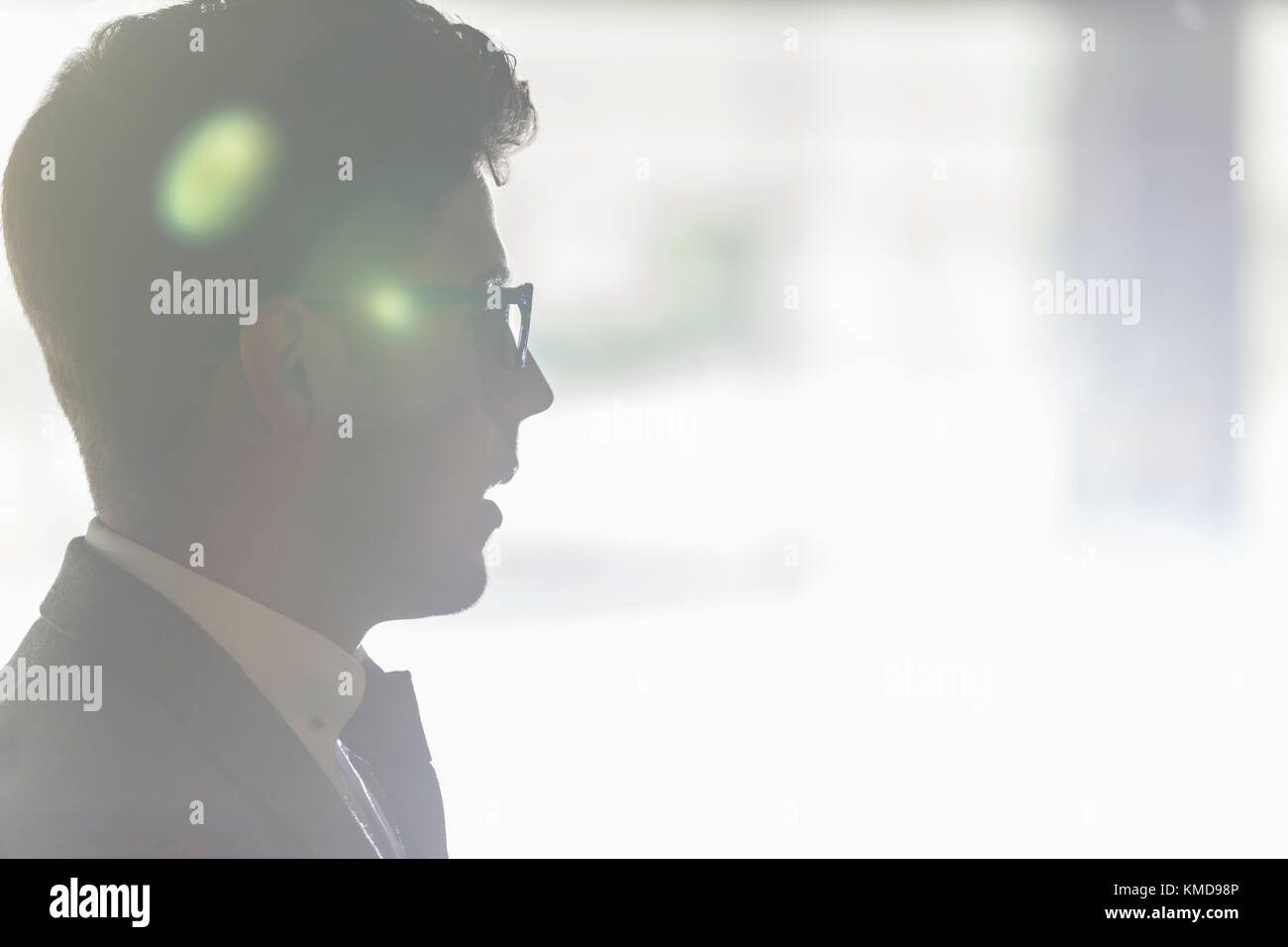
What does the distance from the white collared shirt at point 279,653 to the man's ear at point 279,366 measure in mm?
136

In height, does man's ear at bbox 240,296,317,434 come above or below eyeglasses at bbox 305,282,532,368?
below

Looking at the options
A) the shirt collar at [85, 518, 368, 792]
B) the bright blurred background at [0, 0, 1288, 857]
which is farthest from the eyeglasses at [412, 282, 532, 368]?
the bright blurred background at [0, 0, 1288, 857]

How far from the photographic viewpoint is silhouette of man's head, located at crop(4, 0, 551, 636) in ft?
2.52

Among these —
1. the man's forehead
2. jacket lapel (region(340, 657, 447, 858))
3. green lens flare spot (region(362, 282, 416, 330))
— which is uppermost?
the man's forehead

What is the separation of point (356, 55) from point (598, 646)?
3019mm

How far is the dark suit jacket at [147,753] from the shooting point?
61 cm

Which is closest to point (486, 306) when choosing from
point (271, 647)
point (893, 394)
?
point (271, 647)

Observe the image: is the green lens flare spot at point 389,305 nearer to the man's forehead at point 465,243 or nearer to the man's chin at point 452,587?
the man's forehead at point 465,243

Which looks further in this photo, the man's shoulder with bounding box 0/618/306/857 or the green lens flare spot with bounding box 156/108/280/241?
the green lens flare spot with bounding box 156/108/280/241

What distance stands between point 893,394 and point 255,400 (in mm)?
3832

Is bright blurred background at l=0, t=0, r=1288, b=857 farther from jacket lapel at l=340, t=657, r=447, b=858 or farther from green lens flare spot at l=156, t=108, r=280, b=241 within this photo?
green lens flare spot at l=156, t=108, r=280, b=241
